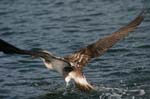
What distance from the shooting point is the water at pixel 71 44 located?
408 inches

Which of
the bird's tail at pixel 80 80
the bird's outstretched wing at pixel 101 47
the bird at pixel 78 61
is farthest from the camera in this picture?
the bird's outstretched wing at pixel 101 47

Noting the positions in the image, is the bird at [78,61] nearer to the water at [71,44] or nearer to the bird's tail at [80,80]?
the bird's tail at [80,80]

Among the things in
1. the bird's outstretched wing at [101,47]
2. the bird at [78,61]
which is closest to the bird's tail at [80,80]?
the bird at [78,61]

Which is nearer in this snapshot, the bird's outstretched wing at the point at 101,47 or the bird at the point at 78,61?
the bird at the point at 78,61

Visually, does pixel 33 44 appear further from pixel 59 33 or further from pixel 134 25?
pixel 134 25

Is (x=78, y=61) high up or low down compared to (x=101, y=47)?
down

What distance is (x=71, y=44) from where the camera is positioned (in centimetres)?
1240

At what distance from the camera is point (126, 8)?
14.5 meters

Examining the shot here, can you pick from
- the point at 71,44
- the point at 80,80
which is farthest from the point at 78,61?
the point at 71,44

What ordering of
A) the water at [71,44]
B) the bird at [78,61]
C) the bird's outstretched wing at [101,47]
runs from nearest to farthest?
1. the bird at [78,61]
2. the bird's outstretched wing at [101,47]
3. the water at [71,44]

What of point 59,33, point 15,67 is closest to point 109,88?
point 15,67

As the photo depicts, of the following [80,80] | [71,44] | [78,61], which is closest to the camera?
[80,80]

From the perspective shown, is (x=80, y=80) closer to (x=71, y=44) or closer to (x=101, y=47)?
(x=101, y=47)

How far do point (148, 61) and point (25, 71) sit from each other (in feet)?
6.99
